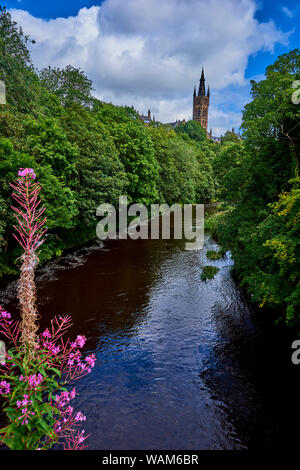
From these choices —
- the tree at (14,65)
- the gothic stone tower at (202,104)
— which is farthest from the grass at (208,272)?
the gothic stone tower at (202,104)

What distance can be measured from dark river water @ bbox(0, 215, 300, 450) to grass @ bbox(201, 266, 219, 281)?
15.3 inches

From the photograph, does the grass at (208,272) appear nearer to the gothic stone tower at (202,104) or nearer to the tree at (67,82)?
the tree at (67,82)

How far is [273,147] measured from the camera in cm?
1177

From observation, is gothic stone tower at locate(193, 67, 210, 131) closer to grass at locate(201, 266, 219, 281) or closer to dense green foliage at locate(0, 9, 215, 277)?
dense green foliage at locate(0, 9, 215, 277)

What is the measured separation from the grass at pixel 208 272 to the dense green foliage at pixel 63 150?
8.95 metres

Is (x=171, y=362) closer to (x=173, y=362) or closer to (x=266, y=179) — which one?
(x=173, y=362)

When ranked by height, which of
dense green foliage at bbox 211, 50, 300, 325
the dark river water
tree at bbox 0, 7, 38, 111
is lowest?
the dark river water

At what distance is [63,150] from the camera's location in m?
16.8

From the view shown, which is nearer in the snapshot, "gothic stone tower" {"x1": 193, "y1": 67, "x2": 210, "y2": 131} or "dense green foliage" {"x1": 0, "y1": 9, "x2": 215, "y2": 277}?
"dense green foliage" {"x1": 0, "y1": 9, "x2": 215, "y2": 277}

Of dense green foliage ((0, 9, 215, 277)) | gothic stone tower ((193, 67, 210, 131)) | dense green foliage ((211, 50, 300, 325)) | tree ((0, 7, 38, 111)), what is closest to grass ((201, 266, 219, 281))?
dense green foliage ((211, 50, 300, 325))

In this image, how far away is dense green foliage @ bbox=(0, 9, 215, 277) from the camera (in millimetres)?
14086

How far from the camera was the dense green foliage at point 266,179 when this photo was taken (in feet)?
28.7
